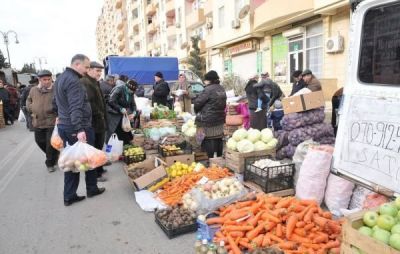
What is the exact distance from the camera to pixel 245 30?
21391mm

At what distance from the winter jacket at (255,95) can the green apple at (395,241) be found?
7676 mm

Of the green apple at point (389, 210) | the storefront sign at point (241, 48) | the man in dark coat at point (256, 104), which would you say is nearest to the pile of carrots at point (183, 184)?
the green apple at point (389, 210)

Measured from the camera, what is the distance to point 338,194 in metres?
4.58

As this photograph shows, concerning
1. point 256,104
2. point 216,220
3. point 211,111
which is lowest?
point 216,220

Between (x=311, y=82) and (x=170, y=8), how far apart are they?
3641cm

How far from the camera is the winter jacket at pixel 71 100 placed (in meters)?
5.05

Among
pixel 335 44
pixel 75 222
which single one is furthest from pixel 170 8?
pixel 75 222

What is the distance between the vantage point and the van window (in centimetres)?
304

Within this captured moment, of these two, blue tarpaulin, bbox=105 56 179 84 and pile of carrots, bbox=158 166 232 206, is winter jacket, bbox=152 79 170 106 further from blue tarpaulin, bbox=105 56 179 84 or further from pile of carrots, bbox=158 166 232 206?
blue tarpaulin, bbox=105 56 179 84

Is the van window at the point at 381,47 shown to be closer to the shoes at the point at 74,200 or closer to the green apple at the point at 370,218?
the green apple at the point at 370,218

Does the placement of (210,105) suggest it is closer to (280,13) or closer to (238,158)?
(238,158)

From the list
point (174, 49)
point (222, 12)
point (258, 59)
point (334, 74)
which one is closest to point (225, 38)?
point (222, 12)

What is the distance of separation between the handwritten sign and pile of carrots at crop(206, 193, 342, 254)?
68cm

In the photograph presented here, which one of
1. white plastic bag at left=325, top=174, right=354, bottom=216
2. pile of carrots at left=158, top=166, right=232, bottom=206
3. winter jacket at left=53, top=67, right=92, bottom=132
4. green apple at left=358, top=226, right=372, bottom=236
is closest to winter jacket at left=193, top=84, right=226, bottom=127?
pile of carrots at left=158, top=166, right=232, bottom=206
